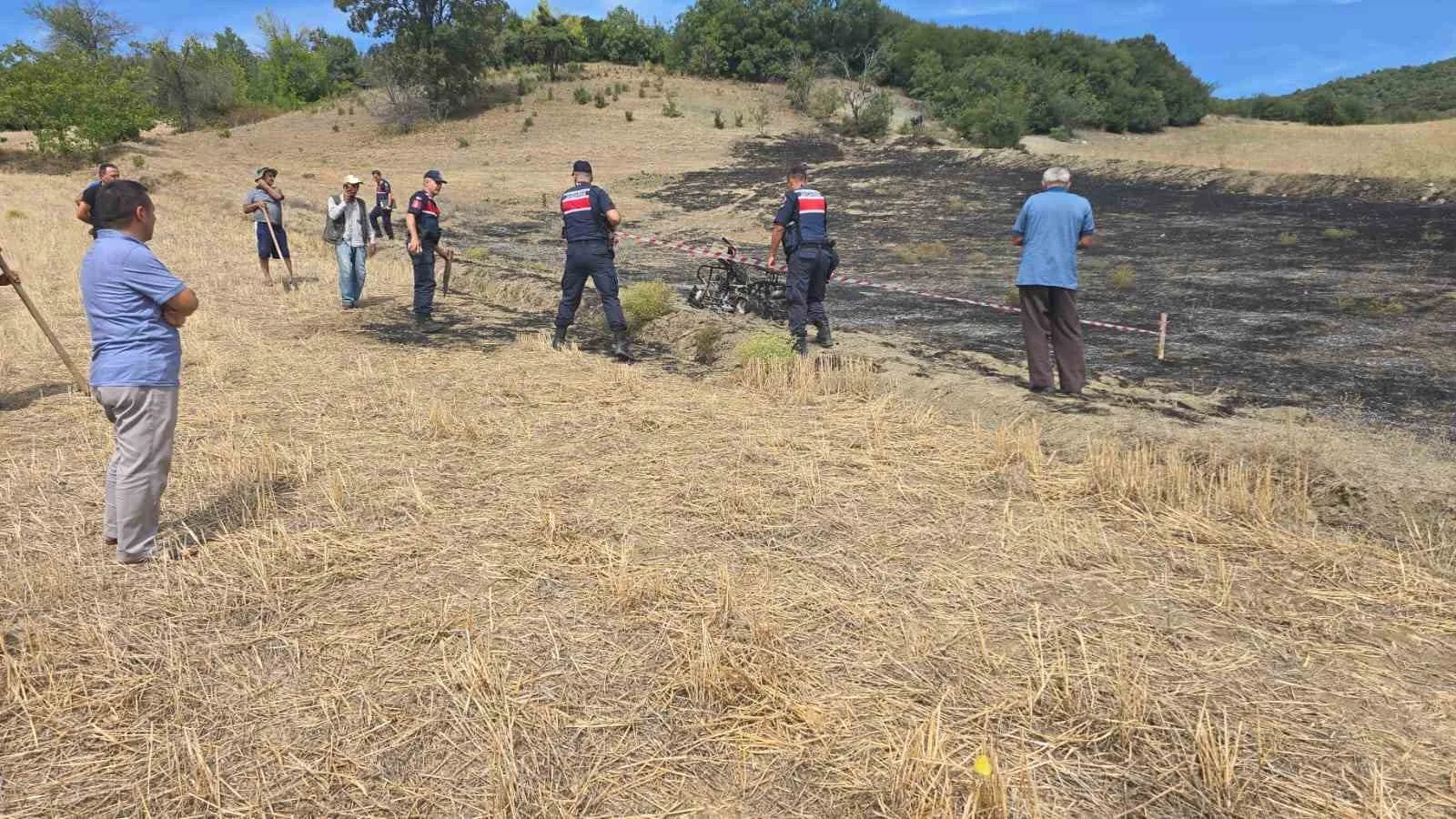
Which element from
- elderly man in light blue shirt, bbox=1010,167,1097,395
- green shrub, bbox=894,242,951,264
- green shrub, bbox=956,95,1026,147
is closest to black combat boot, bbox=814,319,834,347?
elderly man in light blue shirt, bbox=1010,167,1097,395

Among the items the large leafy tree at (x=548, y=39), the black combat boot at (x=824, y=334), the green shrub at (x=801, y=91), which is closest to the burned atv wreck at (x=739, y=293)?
the black combat boot at (x=824, y=334)

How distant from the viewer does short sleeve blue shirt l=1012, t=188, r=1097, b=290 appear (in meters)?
6.44

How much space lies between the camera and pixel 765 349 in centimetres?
771

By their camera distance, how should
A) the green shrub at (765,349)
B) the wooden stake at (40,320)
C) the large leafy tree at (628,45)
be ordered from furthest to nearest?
the large leafy tree at (628,45) < the green shrub at (765,349) < the wooden stake at (40,320)

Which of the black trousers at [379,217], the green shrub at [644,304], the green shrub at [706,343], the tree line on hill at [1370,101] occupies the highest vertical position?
the tree line on hill at [1370,101]

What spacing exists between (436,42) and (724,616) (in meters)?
51.1

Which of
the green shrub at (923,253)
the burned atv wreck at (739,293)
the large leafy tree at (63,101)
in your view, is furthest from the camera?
the large leafy tree at (63,101)

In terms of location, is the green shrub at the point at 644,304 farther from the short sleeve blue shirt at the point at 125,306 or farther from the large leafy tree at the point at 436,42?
the large leafy tree at the point at 436,42

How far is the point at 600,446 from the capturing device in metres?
5.63

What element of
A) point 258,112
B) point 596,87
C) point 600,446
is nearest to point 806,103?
point 596,87

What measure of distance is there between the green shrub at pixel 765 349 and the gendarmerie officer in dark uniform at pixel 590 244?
4.06 feet

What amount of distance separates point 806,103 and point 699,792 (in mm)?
48204

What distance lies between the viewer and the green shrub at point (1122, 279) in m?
12.8

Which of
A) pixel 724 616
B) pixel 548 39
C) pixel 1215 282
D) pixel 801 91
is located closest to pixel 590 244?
pixel 724 616
